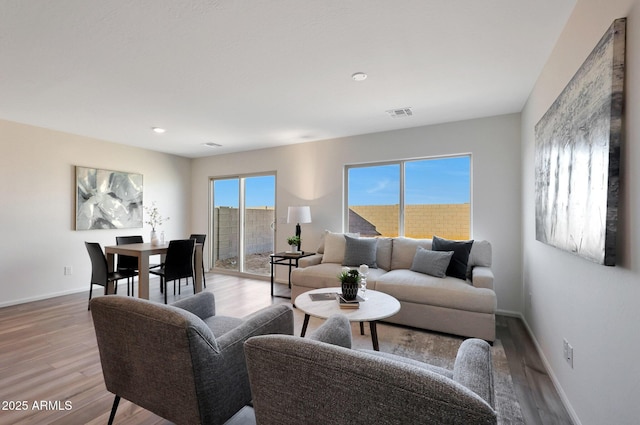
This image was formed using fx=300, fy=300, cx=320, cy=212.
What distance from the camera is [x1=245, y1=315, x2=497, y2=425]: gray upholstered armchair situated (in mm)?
679

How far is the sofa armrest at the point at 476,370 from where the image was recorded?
952 mm

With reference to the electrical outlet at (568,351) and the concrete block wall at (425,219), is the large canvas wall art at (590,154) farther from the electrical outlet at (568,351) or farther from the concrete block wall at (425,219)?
the concrete block wall at (425,219)

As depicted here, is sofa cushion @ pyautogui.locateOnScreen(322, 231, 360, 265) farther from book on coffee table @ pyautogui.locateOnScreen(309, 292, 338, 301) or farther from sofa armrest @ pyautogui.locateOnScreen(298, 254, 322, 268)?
book on coffee table @ pyautogui.locateOnScreen(309, 292, 338, 301)

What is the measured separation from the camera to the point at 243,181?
591 centimetres

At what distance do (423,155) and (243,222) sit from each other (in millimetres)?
3561

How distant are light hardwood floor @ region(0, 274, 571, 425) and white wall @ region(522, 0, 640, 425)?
17 centimetres

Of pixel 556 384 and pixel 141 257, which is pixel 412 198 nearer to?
pixel 556 384

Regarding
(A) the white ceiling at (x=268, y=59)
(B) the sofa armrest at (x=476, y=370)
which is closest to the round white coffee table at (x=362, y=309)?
(B) the sofa armrest at (x=476, y=370)

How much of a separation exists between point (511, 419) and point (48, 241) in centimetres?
564

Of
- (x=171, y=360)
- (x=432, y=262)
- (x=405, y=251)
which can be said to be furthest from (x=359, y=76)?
(x=171, y=360)

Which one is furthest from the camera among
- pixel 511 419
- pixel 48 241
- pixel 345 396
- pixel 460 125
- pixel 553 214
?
pixel 48 241

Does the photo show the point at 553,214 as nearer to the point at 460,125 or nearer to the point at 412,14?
the point at 412,14

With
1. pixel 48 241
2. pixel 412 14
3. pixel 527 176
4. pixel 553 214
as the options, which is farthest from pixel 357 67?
pixel 48 241

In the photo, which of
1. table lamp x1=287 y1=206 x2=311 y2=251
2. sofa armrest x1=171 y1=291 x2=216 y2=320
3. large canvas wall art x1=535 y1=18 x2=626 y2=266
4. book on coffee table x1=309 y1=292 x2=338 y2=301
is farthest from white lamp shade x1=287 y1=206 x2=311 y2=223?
large canvas wall art x1=535 y1=18 x2=626 y2=266
